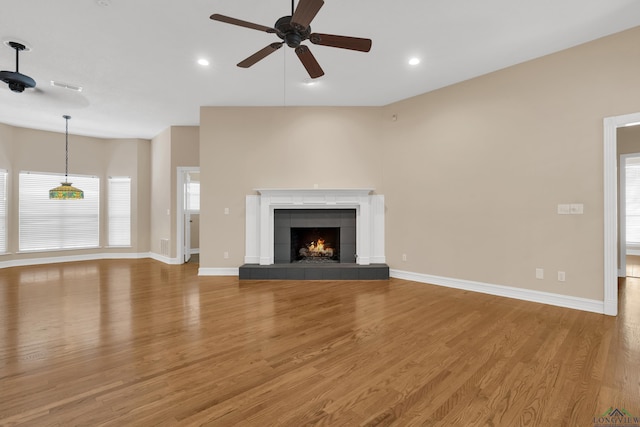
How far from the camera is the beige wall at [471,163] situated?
10.9 feet

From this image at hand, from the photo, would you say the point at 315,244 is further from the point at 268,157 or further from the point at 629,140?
the point at 629,140

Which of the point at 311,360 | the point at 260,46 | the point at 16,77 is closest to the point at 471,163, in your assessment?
the point at 260,46

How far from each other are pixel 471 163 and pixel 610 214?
5.36 feet

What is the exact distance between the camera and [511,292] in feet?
12.6

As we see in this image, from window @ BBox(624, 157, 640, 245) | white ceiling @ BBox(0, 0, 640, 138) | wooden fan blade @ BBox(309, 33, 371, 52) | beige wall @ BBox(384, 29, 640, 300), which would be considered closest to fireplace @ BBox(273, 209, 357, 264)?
beige wall @ BBox(384, 29, 640, 300)

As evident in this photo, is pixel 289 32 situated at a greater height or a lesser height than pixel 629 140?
greater

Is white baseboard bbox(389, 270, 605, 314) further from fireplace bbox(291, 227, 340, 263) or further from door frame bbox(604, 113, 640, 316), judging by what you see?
fireplace bbox(291, 227, 340, 263)

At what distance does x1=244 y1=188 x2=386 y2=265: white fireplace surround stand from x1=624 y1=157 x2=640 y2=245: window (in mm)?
7205

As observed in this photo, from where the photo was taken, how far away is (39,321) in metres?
3.04

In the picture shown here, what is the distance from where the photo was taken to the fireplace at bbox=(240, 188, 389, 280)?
486 centimetres

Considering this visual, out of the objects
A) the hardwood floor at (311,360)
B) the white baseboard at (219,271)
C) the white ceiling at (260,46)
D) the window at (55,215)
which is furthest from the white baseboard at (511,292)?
the window at (55,215)

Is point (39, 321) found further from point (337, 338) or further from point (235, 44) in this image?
point (235, 44)

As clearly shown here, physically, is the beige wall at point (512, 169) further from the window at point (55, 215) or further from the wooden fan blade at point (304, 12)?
the window at point (55, 215)

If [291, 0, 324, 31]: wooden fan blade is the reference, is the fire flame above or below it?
below
